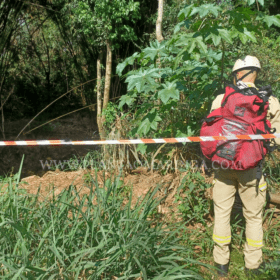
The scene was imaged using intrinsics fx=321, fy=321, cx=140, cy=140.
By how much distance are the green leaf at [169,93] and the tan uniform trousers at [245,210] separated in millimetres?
736

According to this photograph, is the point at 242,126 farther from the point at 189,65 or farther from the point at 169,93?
the point at 189,65

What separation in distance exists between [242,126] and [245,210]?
0.78 meters

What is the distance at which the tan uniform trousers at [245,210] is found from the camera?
265 cm

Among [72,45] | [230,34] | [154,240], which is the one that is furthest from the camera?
[72,45]

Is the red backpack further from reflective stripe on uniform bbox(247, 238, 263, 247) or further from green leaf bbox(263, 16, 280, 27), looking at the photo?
reflective stripe on uniform bbox(247, 238, 263, 247)

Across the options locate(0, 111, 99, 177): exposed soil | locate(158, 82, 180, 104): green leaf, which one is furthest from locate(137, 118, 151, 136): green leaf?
locate(0, 111, 99, 177): exposed soil

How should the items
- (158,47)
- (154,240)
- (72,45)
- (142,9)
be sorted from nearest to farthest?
(154,240)
(158,47)
(142,9)
(72,45)

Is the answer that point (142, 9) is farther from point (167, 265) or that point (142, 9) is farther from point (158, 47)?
point (167, 265)

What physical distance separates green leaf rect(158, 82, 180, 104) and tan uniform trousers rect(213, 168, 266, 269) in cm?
74

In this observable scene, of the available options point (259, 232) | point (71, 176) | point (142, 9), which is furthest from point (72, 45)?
point (259, 232)

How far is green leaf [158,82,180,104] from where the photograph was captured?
2.74 m

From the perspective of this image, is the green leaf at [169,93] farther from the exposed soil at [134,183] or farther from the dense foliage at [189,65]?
the exposed soil at [134,183]

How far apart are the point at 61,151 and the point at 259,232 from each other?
4990mm

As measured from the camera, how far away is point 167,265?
→ 2115mm
